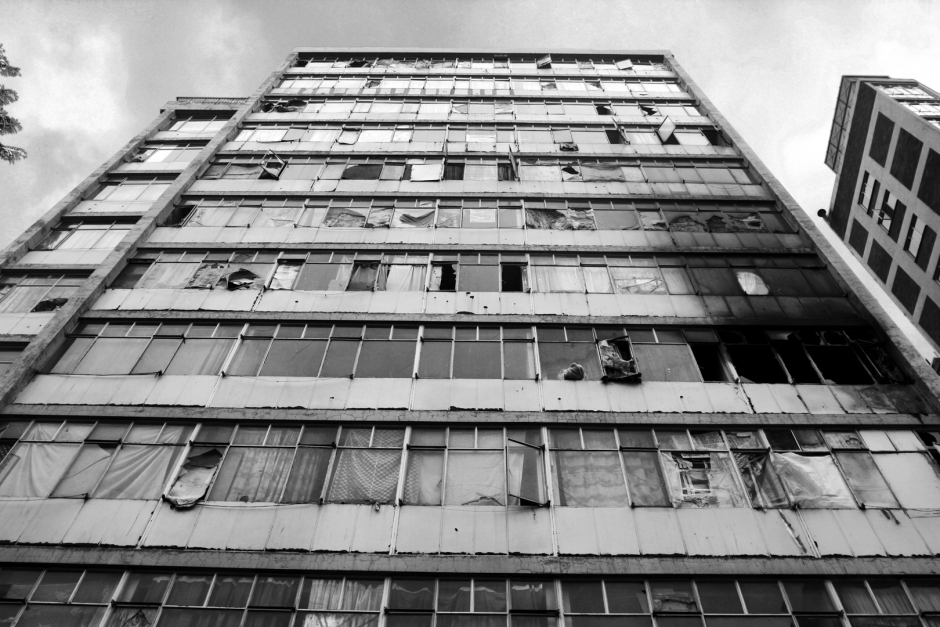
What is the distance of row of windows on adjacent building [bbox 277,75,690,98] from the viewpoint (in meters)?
31.0

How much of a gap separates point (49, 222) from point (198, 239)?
7.51 meters

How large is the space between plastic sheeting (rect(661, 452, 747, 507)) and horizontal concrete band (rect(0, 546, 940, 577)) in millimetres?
1436

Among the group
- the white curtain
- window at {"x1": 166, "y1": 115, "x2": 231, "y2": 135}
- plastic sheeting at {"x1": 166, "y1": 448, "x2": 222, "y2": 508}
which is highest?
window at {"x1": 166, "y1": 115, "x2": 231, "y2": 135}

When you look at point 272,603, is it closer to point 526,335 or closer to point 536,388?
point 536,388

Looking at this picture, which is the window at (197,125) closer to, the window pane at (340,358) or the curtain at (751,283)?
the window pane at (340,358)

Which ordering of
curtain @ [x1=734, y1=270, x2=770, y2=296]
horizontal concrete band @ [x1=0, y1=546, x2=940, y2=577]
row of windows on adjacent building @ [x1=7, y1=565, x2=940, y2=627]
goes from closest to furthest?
row of windows on adjacent building @ [x1=7, y1=565, x2=940, y2=627] < horizontal concrete band @ [x1=0, y1=546, x2=940, y2=577] < curtain @ [x1=734, y1=270, x2=770, y2=296]

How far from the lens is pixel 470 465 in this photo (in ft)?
46.3

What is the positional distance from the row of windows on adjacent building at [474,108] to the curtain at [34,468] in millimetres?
20146

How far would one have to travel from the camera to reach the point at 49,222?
22797 mm

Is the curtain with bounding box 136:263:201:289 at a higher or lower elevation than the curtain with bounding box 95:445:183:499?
higher

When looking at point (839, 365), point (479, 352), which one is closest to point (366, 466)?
point (479, 352)

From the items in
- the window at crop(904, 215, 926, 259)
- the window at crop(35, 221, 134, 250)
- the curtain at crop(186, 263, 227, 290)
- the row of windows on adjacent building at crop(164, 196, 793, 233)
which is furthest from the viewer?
the window at crop(904, 215, 926, 259)

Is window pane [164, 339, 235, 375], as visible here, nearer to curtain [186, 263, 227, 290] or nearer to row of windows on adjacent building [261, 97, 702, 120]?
curtain [186, 263, 227, 290]

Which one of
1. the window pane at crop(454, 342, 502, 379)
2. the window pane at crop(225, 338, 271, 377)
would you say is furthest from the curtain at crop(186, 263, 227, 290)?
the window pane at crop(454, 342, 502, 379)
